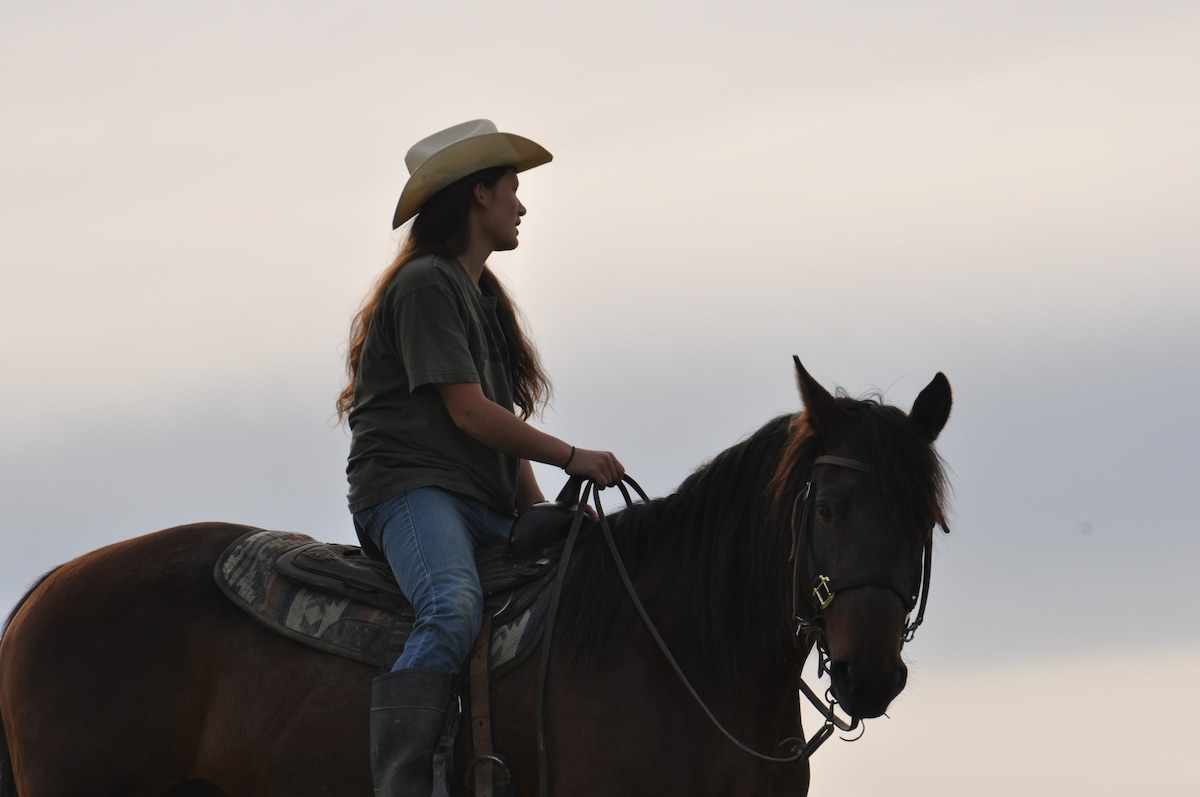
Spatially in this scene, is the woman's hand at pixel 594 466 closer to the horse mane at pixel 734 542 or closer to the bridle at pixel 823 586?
the horse mane at pixel 734 542

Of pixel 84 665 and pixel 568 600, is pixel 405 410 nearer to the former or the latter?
pixel 568 600

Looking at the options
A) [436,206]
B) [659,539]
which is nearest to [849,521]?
[659,539]

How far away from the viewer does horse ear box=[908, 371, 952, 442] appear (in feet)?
18.3

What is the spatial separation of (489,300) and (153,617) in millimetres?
1964

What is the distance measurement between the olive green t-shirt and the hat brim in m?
0.33

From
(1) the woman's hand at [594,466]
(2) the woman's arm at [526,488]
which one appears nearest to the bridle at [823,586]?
(1) the woman's hand at [594,466]

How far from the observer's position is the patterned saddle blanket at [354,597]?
5988 millimetres

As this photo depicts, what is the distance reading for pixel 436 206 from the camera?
Result: 6586mm

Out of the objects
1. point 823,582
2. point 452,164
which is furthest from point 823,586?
point 452,164

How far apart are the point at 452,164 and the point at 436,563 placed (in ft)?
5.83

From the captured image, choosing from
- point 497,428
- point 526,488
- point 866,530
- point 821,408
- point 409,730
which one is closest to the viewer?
point 866,530

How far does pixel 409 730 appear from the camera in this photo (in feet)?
18.6

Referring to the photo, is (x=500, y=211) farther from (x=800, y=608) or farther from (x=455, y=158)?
(x=800, y=608)

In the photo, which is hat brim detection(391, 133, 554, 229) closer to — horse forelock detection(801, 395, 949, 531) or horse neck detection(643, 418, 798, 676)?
horse neck detection(643, 418, 798, 676)
